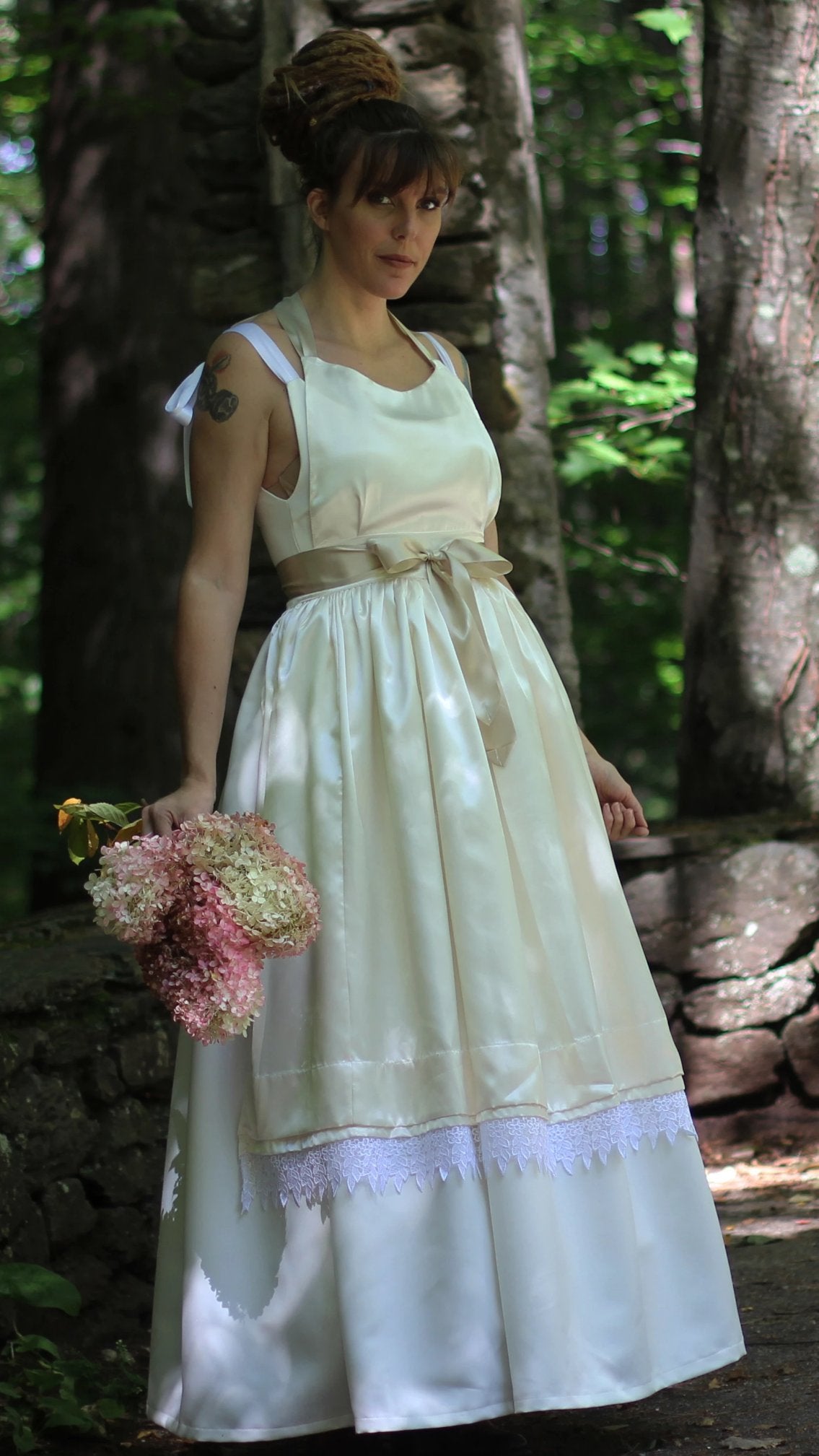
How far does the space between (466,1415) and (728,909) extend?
7.33ft

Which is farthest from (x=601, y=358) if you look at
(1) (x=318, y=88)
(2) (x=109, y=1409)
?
(2) (x=109, y=1409)

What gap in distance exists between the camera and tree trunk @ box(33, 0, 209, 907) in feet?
24.1

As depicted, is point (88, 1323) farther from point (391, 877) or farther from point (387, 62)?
point (387, 62)

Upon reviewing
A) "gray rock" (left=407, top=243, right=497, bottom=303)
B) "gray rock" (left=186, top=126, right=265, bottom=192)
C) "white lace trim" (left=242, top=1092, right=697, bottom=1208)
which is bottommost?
"white lace trim" (left=242, top=1092, right=697, bottom=1208)

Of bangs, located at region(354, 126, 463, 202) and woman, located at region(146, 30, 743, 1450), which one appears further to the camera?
bangs, located at region(354, 126, 463, 202)

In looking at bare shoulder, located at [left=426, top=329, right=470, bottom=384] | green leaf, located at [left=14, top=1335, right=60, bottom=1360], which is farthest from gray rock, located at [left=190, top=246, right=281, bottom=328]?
green leaf, located at [left=14, top=1335, right=60, bottom=1360]

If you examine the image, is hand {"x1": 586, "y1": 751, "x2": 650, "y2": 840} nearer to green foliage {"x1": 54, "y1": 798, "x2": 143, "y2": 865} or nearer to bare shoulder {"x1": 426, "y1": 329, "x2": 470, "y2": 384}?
bare shoulder {"x1": 426, "y1": 329, "x2": 470, "y2": 384}

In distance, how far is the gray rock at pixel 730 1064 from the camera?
416 centimetres

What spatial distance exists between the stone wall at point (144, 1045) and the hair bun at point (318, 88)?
63.5 inches

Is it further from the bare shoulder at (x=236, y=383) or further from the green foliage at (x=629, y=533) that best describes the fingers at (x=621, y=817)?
the green foliage at (x=629, y=533)

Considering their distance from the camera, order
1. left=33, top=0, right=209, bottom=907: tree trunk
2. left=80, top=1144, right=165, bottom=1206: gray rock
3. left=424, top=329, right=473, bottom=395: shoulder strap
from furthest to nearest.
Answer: left=33, top=0, right=209, bottom=907: tree trunk
left=80, top=1144, right=165, bottom=1206: gray rock
left=424, top=329, right=473, bottom=395: shoulder strap

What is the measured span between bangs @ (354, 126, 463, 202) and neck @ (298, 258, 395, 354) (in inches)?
5.9

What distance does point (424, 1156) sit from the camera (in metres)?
2.18

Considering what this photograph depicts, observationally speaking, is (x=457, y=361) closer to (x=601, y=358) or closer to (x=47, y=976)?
(x=47, y=976)
